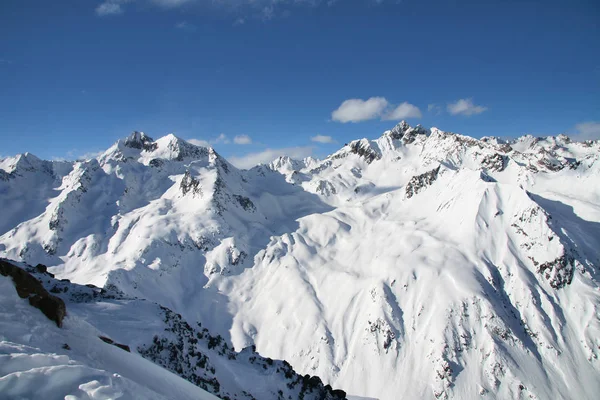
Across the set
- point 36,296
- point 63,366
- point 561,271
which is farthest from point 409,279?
point 63,366

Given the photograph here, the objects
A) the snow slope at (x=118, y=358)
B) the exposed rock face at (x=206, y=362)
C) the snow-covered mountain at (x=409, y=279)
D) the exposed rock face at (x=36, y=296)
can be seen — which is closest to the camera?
the snow slope at (x=118, y=358)

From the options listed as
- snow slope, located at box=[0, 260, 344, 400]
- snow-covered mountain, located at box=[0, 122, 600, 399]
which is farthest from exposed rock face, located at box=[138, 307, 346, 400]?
snow-covered mountain, located at box=[0, 122, 600, 399]

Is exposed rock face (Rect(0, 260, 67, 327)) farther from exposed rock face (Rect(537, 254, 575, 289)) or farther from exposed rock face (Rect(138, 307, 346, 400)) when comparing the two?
exposed rock face (Rect(537, 254, 575, 289))

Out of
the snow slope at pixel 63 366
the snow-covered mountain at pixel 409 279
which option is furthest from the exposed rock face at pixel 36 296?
the snow-covered mountain at pixel 409 279

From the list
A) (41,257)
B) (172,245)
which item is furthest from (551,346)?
(41,257)

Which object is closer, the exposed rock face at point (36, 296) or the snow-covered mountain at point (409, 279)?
the exposed rock face at point (36, 296)

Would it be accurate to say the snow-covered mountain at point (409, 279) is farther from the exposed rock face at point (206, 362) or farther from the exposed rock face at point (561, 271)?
the exposed rock face at point (206, 362)
